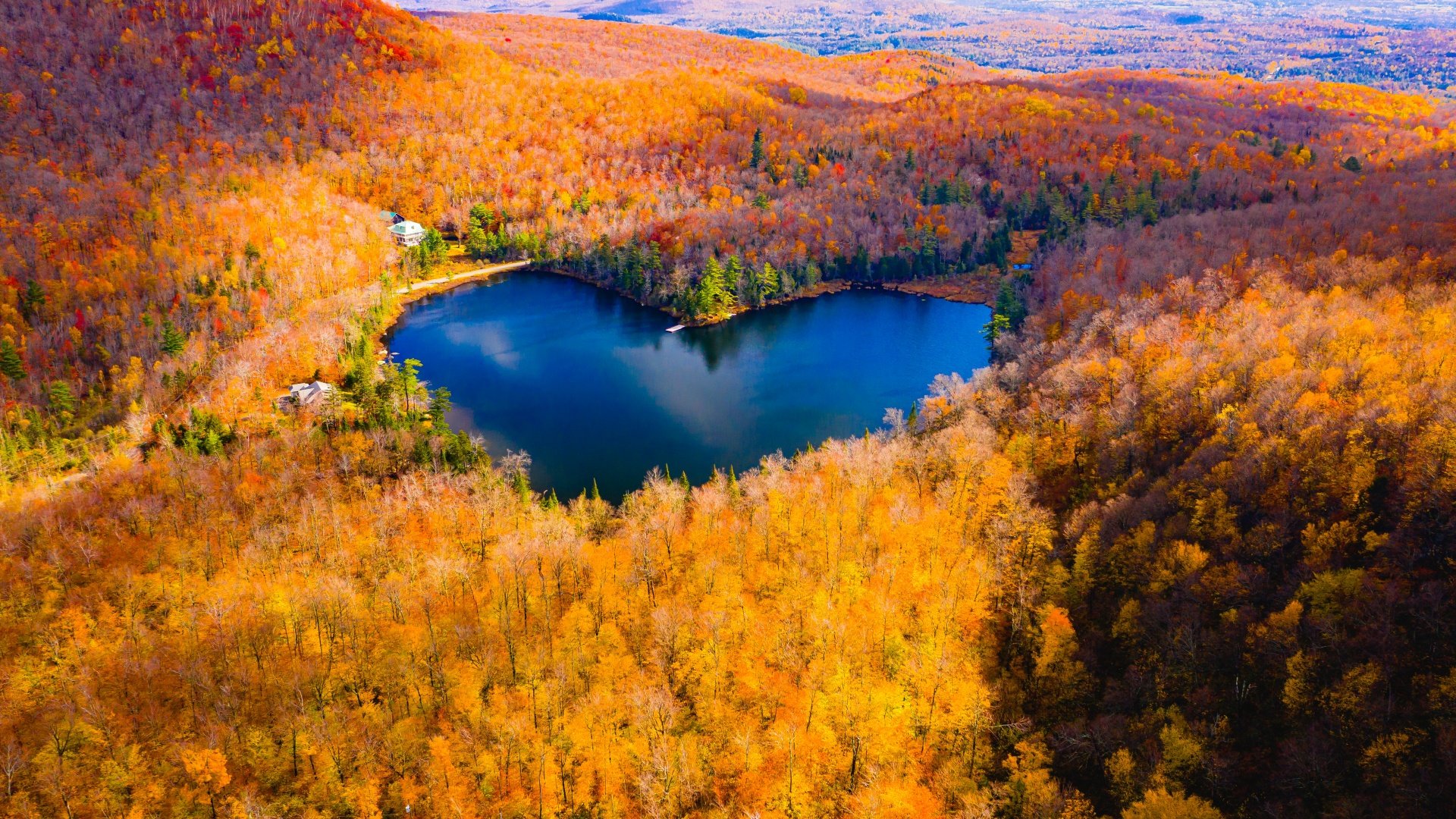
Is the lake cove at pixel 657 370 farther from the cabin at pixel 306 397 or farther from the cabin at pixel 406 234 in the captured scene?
the cabin at pixel 406 234

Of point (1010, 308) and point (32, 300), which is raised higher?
point (32, 300)

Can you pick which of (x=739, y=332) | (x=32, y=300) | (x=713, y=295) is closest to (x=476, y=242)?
(x=713, y=295)

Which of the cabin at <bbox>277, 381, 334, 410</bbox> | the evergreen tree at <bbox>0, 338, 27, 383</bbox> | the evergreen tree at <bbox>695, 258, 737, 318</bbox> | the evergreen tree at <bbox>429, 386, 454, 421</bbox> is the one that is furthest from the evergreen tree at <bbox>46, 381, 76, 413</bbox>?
the evergreen tree at <bbox>695, 258, 737, 318</bbox>

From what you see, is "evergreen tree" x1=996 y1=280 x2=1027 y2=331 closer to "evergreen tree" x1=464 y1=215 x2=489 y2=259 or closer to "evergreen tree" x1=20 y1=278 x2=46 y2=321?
"evergreen tree" x1=464 y1=215 x2=489 y2=259

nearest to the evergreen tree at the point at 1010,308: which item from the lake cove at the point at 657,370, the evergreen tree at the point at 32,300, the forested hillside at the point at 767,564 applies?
the forested hillside at the point at 767,564

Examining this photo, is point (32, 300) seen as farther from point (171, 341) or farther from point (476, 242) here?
point (476, 242)
